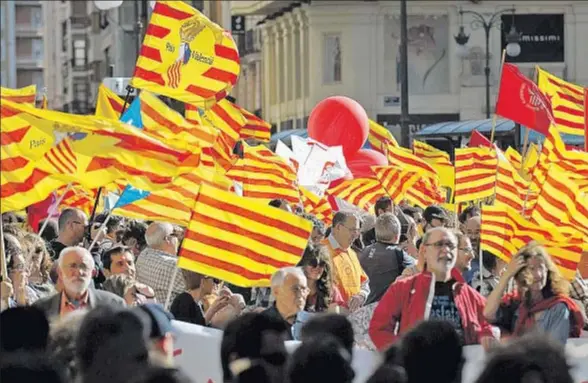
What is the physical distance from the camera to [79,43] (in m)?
106

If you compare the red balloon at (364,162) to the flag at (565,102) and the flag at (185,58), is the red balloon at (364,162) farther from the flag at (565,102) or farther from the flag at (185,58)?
the flag at (185,58)

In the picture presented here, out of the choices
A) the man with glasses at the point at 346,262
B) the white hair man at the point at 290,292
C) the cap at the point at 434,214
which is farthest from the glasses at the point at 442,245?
the cap at the point at 434,214

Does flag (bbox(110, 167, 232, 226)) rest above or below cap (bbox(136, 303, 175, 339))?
below

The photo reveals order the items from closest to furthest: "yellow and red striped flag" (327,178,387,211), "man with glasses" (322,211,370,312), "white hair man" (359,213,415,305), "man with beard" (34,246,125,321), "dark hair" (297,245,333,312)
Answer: "man with beard" (34,246,125,321) → "dark hair" (297,245,333,312) → "man with glasses" (322,211,370,312) → "white hair man" (359,213,415,305) → "yellow and red striped flag" (327,178,387,211)

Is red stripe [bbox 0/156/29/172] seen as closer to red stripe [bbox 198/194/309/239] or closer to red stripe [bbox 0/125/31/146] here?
red stripe [bbox 0/125/31/146]

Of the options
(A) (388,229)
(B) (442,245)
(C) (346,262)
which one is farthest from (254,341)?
(A) (388,229)

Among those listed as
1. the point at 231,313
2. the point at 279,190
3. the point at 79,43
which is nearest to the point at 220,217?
the point at 231,313

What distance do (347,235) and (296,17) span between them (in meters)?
50.3

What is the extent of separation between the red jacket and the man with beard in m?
1.30

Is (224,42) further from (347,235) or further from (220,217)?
(220,217)

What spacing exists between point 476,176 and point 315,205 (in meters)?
1.93

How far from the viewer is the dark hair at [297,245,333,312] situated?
1207 cm

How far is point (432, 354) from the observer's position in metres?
7.74

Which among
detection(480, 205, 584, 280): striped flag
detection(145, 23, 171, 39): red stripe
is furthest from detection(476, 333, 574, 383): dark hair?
detection(145, 23, 171, 39): red stripe
